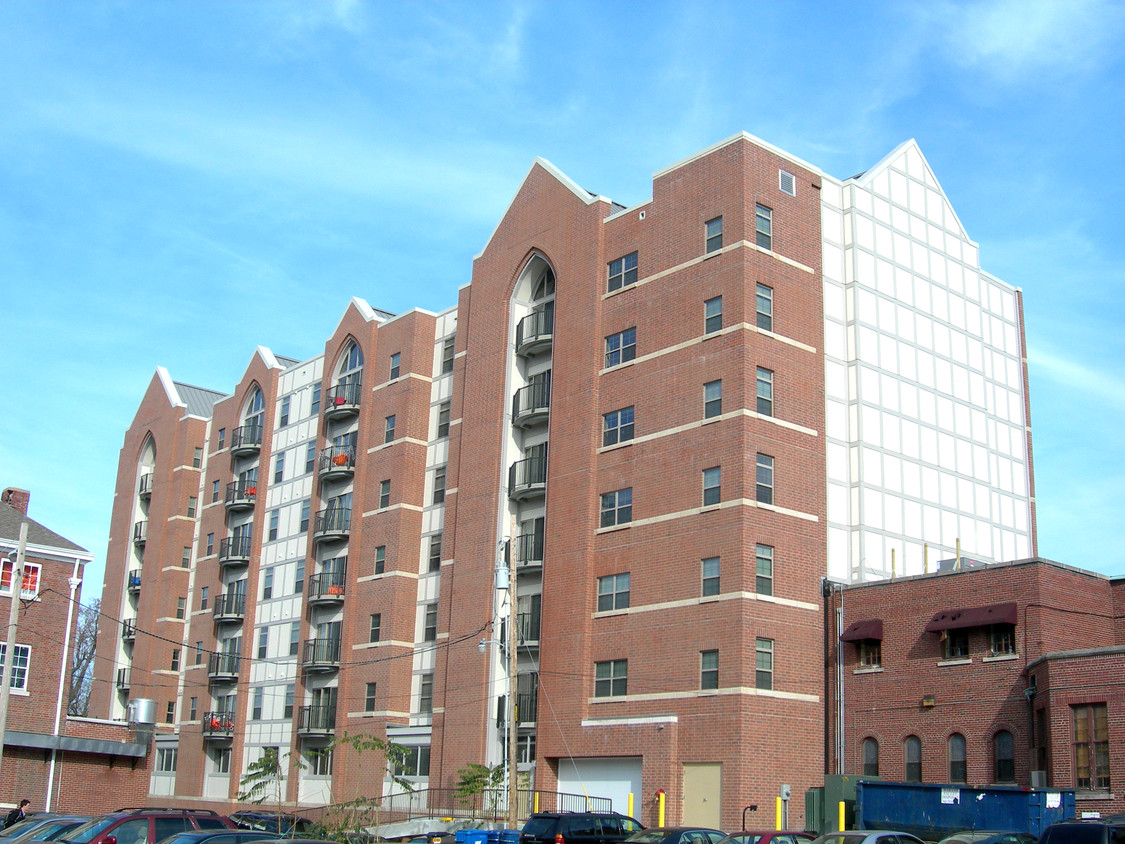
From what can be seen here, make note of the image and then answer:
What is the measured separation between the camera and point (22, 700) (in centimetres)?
4791

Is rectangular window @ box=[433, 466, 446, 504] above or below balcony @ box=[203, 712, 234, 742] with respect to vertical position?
above

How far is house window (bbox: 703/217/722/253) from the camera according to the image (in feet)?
148

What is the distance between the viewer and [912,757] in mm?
39500

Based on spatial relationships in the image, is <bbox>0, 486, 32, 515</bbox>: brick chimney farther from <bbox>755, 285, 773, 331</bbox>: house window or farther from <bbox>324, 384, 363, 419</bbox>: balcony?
<bbox>755, 285, 773, 331</bbox>: house window

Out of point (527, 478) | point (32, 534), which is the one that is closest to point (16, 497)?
point (32, 534)

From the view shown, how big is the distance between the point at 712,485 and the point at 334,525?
83.5 feet

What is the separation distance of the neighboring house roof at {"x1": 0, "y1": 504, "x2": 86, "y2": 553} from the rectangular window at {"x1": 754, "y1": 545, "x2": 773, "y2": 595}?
88.9ft

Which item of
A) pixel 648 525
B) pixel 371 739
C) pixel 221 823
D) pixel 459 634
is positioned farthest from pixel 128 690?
pixel 221 823

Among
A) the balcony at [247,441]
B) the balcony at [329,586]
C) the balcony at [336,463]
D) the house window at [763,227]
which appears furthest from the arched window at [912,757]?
the balcony at [247,441]

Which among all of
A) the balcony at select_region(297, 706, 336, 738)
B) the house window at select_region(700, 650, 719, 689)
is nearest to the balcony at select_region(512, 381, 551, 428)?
the house window at select_region(700, 650, 719, 689)

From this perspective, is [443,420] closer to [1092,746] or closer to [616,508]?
[616,508]

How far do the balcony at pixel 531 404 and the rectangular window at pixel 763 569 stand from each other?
12.3 meters

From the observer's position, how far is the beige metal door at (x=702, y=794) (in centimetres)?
3934

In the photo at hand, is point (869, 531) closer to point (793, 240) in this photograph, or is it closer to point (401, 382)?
point (793, 240)
